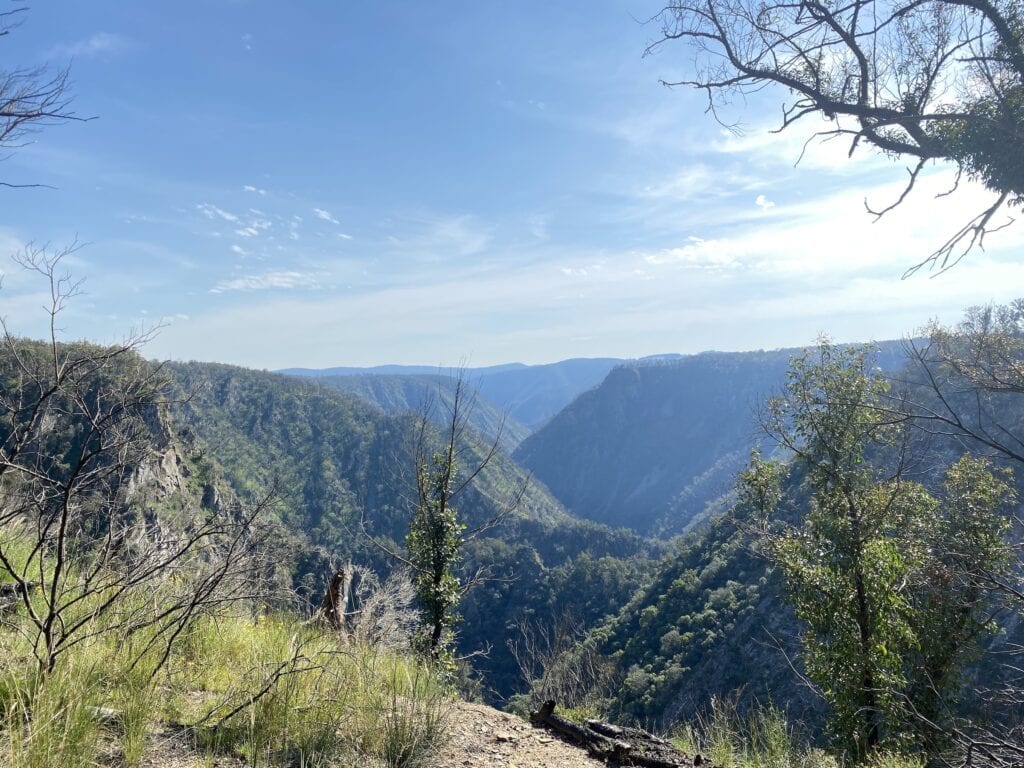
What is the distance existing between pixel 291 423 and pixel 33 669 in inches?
6283

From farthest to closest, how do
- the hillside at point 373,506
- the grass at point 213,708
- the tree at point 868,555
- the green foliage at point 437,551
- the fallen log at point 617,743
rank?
the hillside at point 373,506 < the green foliage at point 437,551 < the tree at point 868,555 < the fallen log at point 617,743 < the grass at point 213,708

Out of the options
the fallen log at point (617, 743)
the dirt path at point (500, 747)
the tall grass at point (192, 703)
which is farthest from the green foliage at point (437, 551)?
the tall grass at point (192, 703)

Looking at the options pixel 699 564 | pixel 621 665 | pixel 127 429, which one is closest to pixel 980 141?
pixel 127 429

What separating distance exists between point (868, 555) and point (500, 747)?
8546 mm

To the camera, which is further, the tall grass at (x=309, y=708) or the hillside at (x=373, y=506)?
the hillside at (x=373, y=506)

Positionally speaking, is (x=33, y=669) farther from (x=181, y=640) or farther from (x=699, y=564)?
(x=699, y=564)

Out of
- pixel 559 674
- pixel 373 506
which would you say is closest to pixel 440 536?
pixel 559 674

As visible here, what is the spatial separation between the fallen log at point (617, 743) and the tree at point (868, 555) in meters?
6.18

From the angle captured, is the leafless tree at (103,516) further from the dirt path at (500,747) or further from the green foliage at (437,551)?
the green foliage at (437,551)

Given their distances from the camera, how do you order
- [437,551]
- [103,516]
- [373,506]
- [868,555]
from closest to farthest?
[103,516]
[868,555]
[437,551]
[373,506]

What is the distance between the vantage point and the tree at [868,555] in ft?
30.8

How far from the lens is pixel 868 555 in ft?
32.2

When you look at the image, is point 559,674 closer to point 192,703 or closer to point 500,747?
point 500,747

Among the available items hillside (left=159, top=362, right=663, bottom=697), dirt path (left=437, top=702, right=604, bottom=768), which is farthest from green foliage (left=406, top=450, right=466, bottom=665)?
hillside (left=159, top=362, right=663, bottom=697)
